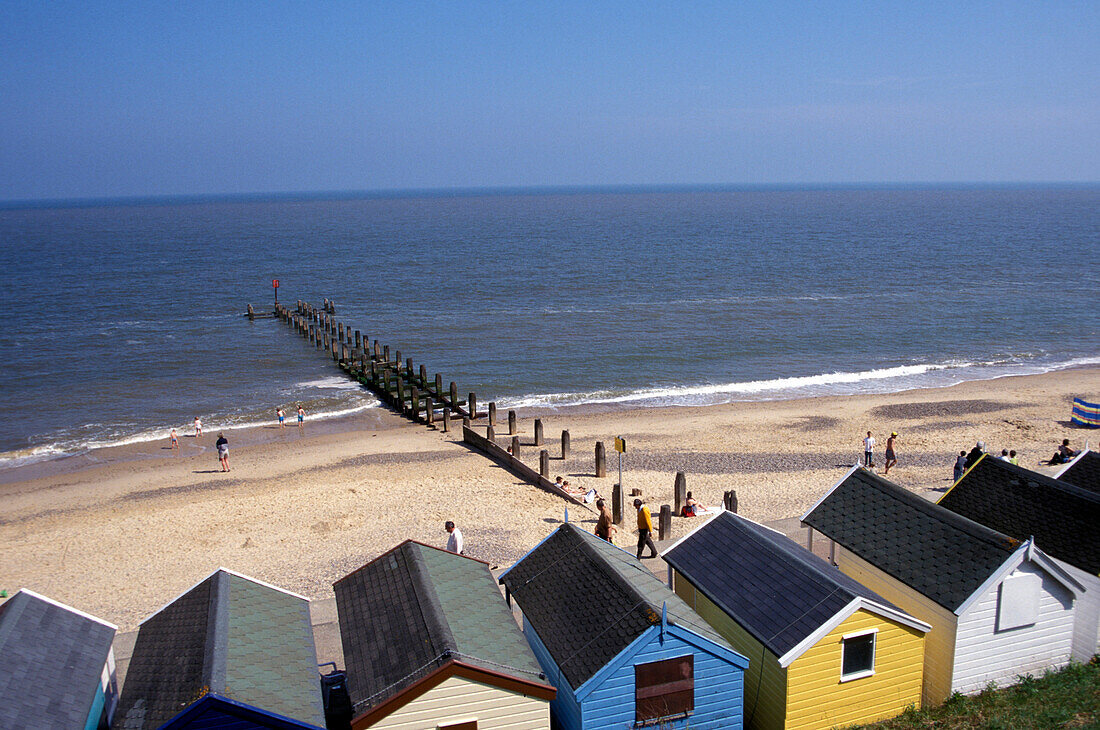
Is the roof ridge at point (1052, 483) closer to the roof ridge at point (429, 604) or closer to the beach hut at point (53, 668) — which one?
the roof ridge at point (429, 604)

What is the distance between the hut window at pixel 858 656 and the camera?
10.6 meters

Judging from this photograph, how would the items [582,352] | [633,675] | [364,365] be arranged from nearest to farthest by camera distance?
1. [633,675]
2. [364,365]
3. [582,352]

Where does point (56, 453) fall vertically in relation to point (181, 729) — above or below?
below

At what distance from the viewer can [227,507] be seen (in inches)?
899

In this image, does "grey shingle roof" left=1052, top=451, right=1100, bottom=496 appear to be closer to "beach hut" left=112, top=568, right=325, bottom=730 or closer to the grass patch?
the grass patch

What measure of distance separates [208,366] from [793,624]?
3907cm

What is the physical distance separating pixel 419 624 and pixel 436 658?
921mm

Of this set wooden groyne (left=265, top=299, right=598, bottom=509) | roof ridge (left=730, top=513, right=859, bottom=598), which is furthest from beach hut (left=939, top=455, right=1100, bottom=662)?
wooden groyne (left=265, top=299, right=598, bottom=509)

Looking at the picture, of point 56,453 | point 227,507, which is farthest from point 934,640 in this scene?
point 56,453

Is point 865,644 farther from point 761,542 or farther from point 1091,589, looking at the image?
point 1091,589

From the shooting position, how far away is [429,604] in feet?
34.3

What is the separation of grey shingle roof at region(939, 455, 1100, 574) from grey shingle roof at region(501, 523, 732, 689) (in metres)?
6.45

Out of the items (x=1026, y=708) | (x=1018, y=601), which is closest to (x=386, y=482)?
(x=1018, y=601)

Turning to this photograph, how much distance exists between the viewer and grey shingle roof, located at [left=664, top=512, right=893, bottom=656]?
10625mm
